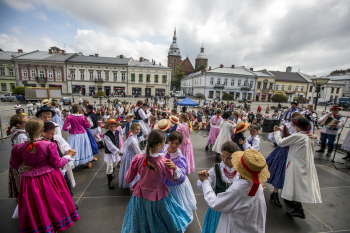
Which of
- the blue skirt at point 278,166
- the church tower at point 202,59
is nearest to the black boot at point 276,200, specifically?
the blue skirt at point 278,166

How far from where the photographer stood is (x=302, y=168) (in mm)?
2986

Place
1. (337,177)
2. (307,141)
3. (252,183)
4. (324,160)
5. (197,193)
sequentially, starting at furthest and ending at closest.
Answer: (324,160) < (337,177) < (197,193) < (307,141) < (252,183)

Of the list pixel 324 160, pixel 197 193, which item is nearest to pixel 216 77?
pixel 324 160

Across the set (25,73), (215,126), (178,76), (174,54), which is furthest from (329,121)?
(174,54)

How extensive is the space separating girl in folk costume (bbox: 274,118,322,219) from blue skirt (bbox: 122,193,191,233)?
2309 millimetres

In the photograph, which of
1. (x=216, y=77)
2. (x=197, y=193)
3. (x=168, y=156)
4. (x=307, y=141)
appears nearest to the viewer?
(x=168, y=156)

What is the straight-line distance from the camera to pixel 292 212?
3.17 metres

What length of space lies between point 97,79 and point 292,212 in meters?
43.2

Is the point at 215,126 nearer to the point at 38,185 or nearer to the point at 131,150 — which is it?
the point at 131,150

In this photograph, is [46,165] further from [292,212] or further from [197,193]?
[292,212]

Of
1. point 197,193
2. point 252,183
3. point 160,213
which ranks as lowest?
point 197,193

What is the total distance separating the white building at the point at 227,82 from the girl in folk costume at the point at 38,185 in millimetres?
43642

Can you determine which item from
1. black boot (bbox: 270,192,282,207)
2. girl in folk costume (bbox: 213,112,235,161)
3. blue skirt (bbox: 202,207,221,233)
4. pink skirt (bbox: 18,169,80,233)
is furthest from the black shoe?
pink skirt (bbox: 18,169,80,233)

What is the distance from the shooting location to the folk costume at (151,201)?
2.09 meters
